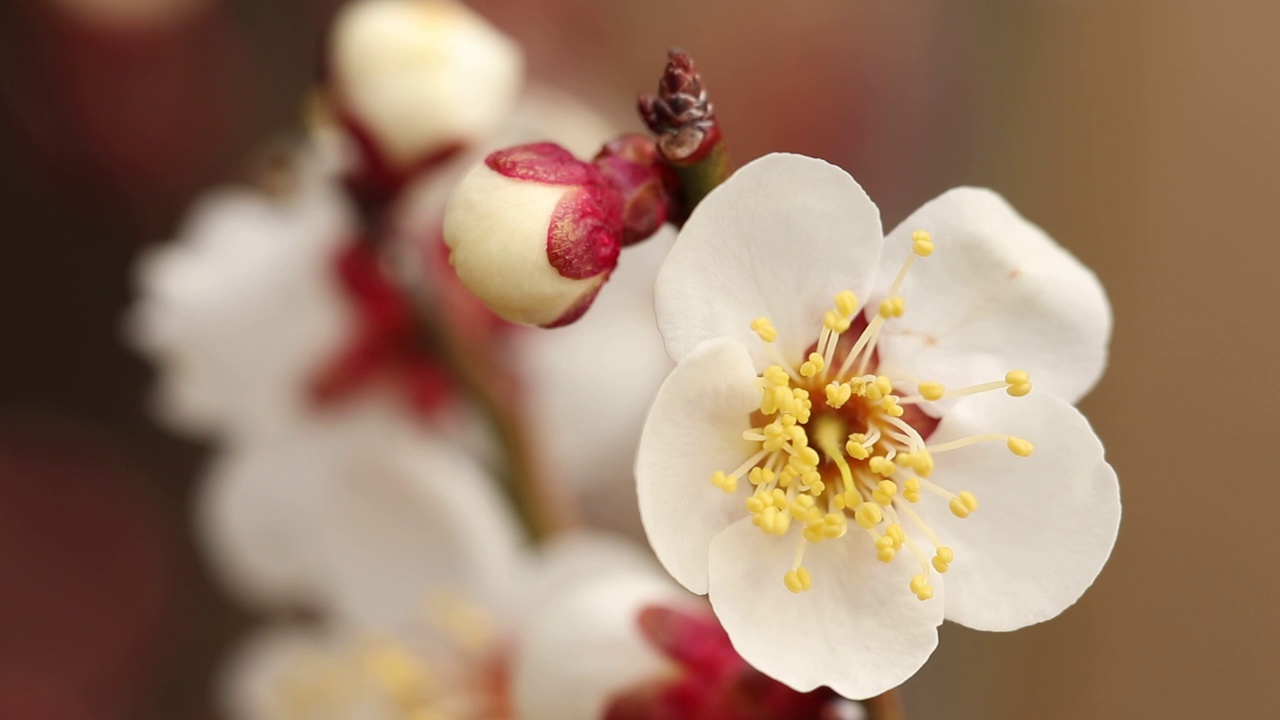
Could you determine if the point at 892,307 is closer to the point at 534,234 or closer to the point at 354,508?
the point at 534,234

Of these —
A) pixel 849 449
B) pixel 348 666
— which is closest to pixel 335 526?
pixel 348 666

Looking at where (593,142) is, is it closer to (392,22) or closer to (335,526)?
(392,22)

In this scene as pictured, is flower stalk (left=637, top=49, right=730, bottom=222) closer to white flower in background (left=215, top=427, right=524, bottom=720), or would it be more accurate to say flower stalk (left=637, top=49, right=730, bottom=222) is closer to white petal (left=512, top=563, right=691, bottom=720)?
white petal (left=512, top=563, right=691, bottom=720)

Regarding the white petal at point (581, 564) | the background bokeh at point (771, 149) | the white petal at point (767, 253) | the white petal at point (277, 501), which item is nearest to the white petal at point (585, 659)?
the white petal at point (581, 564)

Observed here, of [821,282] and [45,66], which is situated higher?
[821,282]

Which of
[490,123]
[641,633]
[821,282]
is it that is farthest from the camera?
[490,123]

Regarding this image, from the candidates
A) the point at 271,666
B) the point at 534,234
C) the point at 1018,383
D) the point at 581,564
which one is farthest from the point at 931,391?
the point at 271,666

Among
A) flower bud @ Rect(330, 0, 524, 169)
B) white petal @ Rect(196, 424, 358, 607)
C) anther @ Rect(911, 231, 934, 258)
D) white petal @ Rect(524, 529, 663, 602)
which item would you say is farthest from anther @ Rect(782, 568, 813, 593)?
white petal @ Rect(196, 424, 358, 607)
